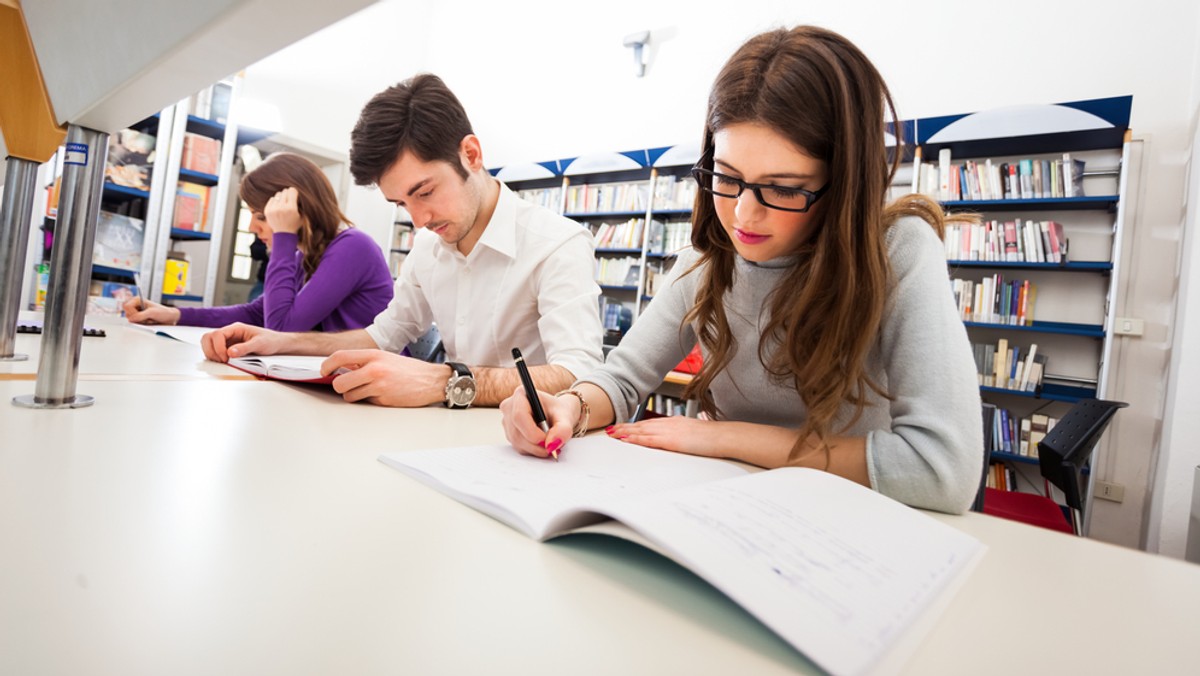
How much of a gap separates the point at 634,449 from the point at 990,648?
18.6 inches

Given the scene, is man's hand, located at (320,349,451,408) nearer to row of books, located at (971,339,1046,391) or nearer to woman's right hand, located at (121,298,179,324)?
woman's right hand, located at (121,298,179,324)

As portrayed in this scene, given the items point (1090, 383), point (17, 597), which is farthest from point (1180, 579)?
point (1090, 383)

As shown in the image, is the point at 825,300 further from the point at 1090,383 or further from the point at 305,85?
the point at 305,85

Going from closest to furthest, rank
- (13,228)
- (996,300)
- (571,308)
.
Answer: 1. (13,228)
2. (571,308)
3. (996,300)

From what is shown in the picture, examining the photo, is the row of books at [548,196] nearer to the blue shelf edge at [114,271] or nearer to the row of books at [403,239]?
the row of books at [403,239]

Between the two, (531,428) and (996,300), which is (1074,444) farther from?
(531,428)

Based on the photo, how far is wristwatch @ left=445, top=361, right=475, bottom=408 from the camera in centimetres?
103

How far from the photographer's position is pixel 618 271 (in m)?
4.93

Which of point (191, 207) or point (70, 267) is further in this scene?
point (191, 207)

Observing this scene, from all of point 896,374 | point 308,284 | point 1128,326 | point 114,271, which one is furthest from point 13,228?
point 1128,326

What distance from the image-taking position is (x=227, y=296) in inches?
208

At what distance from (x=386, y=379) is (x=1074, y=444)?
85.4 inches

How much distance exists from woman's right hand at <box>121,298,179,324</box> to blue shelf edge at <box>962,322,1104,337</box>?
3884mm

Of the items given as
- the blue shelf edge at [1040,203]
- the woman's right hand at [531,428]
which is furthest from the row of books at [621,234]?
the woman's right hand at [531,428]
